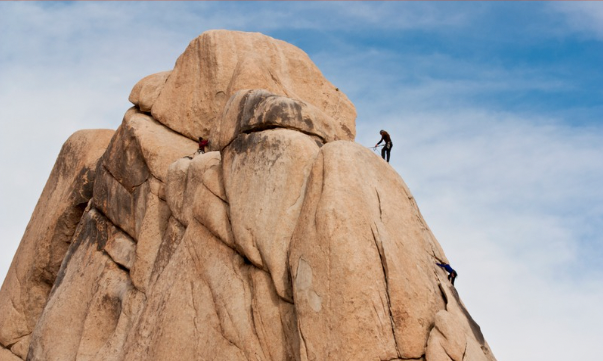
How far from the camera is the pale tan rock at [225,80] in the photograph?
98.1 ft

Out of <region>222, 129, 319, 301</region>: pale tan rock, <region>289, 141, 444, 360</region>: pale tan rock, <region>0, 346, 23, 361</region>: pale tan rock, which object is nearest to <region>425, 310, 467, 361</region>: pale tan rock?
<region>289, 141, 444, 360</region>: pale tan rock

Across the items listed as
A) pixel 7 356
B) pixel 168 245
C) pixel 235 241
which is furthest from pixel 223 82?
pixel 7 356

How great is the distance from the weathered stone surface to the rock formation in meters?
0.07

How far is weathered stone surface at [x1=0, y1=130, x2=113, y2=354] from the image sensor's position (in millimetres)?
34062

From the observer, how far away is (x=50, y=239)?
3441 cm

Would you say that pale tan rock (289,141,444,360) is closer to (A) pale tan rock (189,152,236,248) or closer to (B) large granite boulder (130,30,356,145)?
(A) pale tan rock (189,152,236,248)

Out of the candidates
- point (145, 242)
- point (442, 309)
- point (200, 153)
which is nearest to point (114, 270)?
point (145, 242)

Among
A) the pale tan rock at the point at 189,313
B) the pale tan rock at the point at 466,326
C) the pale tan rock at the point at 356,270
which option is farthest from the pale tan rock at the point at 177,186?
the pale tan rock at the point at 466,326

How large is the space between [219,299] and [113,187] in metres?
9.12

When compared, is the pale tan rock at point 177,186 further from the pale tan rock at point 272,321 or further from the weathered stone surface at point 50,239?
the weathered stone surface at point 50,239

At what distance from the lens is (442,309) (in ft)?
69.2

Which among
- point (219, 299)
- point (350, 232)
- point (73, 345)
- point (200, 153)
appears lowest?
point (73, 345)

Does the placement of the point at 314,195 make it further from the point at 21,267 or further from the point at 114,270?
the point at 21,267

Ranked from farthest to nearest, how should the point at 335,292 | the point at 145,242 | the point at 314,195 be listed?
the point at 145,242, the point at 314,195, the point at 335,292
